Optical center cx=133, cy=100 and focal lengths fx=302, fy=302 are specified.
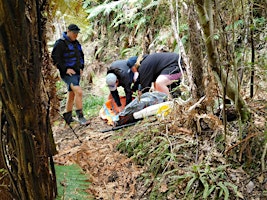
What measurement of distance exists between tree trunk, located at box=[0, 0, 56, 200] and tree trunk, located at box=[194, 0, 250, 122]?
1270 mm

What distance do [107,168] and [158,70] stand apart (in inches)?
89.4

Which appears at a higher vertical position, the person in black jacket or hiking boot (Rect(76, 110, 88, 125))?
the person in black jacket

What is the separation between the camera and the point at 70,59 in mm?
4961

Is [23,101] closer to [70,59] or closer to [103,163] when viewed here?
[103,163]

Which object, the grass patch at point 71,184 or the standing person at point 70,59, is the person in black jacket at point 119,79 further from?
the grass patch at point 71,184

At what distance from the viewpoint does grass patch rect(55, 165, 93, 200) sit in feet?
6.57

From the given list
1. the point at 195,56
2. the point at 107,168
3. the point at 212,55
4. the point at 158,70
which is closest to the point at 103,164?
the point at 107,168

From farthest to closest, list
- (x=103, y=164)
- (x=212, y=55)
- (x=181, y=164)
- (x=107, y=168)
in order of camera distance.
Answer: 1. (x=103, y=164)
2. (x=107, y=168)
3. (x=181, y=164)
4. (x=212, y=55)

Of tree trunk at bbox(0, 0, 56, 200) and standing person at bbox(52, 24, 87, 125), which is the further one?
standing person at bbox(52, 24, 87, 125)

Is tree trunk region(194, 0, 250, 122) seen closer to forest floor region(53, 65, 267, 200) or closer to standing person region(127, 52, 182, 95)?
forest floor region(53, 65, 267, 200)

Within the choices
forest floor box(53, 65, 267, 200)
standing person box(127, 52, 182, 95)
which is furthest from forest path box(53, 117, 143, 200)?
standing person box(127, 52, 182, 95)

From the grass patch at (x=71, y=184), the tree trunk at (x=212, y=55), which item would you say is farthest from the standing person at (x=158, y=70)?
the grass patch at (x=71, y=184)

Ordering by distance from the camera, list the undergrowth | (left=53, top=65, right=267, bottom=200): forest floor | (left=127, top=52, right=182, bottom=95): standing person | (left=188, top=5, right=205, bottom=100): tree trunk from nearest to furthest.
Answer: the undergrowth
(left=53, top=65, right=267, bottom=200): forest floor
(left=188, top=5, right=205, bottom=100): tree trunk
(left=127, top=52, right=182, bottom=95): standing person

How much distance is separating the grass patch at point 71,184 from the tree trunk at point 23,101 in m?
0.31
